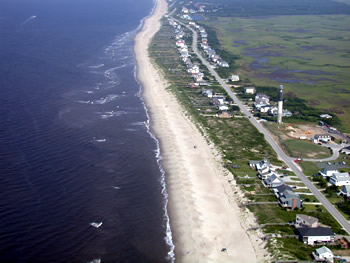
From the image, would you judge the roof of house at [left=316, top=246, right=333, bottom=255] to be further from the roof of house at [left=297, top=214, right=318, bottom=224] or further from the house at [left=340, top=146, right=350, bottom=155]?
the house at [left=340, top=146, right=350, bottom=155]

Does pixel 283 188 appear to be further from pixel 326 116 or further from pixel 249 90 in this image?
pixel 249 90

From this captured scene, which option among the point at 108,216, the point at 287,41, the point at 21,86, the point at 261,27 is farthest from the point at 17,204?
the point at 261,27

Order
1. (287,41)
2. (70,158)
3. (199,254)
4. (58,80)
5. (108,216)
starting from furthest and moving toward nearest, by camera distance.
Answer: (287,41) < (58,80) < (70,158) < (108,216) < (199,254)

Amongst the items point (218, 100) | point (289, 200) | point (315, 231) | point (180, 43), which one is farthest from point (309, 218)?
point (180, 43)

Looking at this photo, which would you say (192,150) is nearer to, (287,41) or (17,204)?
(17,204)

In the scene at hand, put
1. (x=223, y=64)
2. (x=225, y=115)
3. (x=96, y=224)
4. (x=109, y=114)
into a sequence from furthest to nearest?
1. (x=223, y=64)
2. (x=225, y=115)
3. (x=109, y=114)
4. (x=96, y=224)

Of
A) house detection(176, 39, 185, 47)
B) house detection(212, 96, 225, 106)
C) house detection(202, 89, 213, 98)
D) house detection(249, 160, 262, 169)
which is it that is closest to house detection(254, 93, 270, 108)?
house detection(212, 96, 225, 106)

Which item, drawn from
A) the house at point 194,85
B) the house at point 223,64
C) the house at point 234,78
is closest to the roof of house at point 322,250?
the house at point 194,85
